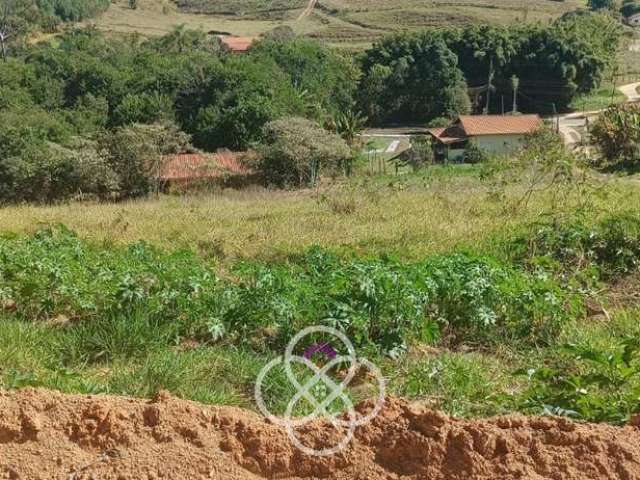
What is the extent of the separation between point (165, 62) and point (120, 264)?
42.6m

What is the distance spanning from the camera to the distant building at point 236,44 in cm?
6243

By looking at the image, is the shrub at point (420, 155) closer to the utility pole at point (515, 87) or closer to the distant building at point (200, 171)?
the distant building at point (200, 171)

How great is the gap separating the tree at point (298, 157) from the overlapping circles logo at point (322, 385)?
2022 centimetres

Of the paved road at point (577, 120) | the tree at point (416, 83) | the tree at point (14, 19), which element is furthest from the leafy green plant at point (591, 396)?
the tree at point (14, 19)

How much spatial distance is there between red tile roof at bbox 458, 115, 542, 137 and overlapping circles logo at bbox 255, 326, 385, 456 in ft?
127

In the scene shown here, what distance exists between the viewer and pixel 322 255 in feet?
21.3

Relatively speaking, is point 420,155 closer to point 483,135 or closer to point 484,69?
point 483,135

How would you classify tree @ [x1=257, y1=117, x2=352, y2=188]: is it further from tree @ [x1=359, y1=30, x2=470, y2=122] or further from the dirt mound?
tree @ [x1=359, y1=30, x2=470, y2=122]

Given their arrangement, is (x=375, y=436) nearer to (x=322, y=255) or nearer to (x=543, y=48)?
(x=322, y=255)

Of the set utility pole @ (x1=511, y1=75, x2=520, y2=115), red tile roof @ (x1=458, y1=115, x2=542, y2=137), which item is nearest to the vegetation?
red tile roof @ (x1=458, y1=115, x2=542, y2=137)

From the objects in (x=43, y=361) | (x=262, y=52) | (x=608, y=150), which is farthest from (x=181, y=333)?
(x=262, y=52)

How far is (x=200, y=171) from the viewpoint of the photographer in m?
26.9

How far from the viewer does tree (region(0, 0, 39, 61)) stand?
202ft

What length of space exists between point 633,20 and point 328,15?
34681 millimetres
